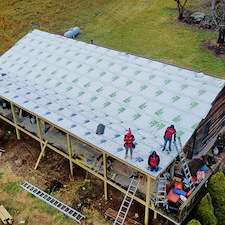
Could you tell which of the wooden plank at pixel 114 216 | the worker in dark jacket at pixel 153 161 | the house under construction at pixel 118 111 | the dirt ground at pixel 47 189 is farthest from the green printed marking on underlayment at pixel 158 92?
the wooden plank at pixel 114 216

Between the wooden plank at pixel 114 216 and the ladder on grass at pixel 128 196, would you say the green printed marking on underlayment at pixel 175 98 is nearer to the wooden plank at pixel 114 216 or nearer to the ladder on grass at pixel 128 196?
the ladder on grass at pixel 128 196

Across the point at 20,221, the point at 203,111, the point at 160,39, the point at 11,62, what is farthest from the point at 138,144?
the point at 160,39

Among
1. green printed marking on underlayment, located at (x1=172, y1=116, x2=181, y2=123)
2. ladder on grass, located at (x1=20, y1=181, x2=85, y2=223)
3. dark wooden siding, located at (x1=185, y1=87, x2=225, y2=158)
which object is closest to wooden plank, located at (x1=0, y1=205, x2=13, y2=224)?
ladder on grass, located at (x1=20, y1=181, x2=85, y2=223)

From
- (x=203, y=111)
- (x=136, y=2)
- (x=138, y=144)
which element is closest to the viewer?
(x=138, y=144)

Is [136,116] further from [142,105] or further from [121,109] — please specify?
A: [121,109]

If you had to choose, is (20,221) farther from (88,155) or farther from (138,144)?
(138,144)

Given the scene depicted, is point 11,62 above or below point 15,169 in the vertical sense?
above
